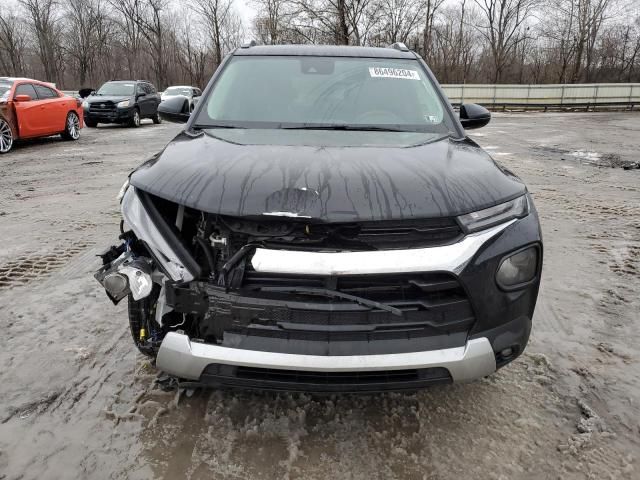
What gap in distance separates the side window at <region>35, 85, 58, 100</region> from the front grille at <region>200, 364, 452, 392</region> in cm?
1159

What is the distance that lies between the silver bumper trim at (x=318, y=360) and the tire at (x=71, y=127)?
12.0m

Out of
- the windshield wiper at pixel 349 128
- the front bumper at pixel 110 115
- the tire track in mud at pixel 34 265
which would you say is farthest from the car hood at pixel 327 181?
the front bumper at pixel 110 115

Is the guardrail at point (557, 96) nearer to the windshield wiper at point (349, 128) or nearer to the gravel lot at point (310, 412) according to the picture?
the windshield wiper at point (349, 128)

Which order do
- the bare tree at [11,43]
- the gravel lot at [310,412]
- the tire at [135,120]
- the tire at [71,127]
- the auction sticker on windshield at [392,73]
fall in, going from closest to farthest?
Answer: the gravel lot at [310,412] < the auction sticker on windshield at [392,73] < the tire at [71,127] < the tire at [135,120] < the bare tree at [11,43]

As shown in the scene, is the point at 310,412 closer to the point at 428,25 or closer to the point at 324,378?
the point at 324,378

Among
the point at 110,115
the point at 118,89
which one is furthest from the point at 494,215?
the point at 118,89

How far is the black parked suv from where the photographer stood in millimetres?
15383

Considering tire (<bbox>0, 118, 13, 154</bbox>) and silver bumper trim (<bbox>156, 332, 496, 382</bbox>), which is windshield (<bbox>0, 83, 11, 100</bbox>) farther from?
silver bumper trim (<bbox>156, 332, 496, 382</bbox>)

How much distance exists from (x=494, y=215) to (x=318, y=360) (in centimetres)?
90

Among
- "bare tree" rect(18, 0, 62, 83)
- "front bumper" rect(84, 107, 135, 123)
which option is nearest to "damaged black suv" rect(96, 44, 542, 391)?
"front bumper" rect(84, 107, 135, 123)

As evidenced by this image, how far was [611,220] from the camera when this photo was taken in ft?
17.3

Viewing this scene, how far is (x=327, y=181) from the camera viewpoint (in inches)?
71.6

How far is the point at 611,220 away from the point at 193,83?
49.6 metres

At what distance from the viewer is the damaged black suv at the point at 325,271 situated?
1.70m
